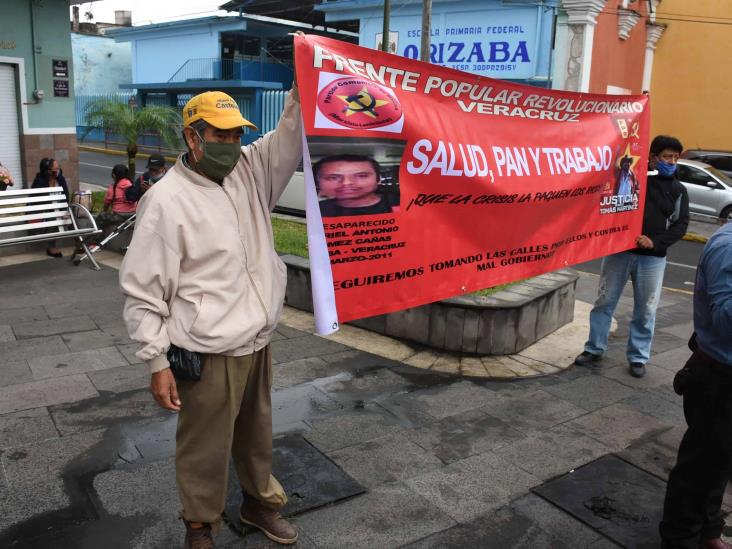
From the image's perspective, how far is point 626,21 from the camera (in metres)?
19.1

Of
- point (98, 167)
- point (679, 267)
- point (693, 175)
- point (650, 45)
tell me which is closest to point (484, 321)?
point (679, 267)

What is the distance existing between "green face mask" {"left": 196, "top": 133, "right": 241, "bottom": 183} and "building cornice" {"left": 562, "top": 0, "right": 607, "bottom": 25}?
16694 millimetres

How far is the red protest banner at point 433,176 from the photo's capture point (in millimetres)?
3125

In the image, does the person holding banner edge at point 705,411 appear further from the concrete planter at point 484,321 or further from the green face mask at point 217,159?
the concrete planter at point 484,321

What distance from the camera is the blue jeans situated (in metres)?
5.52

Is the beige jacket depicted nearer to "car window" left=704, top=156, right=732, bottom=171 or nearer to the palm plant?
the palm plant

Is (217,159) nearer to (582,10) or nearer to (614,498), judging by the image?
(614,498)

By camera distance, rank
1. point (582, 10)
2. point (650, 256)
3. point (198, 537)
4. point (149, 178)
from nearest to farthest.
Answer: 1. point (198, 537)
2. point (650, 256)
3. point (149, 178)
4. point (582, 10)

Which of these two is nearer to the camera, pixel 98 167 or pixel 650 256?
pixel 650 256

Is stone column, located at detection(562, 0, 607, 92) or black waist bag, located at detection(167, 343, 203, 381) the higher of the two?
stone column, located at detection(562, 0, 607, 92)

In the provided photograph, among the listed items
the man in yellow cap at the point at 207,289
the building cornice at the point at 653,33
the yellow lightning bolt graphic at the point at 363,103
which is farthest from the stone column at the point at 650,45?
the man in yellow cap at the point at 207,289

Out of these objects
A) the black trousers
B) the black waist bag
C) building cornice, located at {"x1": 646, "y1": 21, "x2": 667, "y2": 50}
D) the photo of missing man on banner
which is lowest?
the black trousers

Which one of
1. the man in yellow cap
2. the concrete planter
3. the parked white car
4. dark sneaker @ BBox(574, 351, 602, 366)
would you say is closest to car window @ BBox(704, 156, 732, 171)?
the parked white car

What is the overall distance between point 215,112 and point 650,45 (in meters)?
23.0
